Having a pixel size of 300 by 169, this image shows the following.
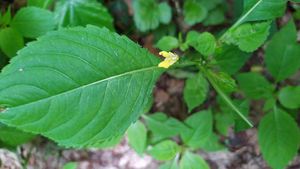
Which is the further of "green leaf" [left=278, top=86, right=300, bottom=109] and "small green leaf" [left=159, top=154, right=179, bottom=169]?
"small green leaf" [left=159, top=154, right=179, bottom=169]

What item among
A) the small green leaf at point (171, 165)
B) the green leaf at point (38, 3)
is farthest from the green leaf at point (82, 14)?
the small green leaf at point (171, 165)

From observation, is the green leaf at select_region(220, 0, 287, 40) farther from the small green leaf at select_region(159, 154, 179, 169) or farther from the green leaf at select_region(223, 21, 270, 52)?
the small green leaf at select_region(159, 154, 179, 169)

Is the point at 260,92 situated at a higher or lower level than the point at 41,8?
lower

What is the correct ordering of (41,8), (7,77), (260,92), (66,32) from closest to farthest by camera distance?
(7,77) < (66,32) < (41,8) < (260,92)

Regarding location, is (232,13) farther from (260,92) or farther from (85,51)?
(85,51)

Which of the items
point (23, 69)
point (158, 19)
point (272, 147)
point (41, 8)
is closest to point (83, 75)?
point (23, 69)

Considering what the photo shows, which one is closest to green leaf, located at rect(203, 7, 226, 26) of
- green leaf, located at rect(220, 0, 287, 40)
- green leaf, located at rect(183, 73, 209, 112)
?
green leaf, located at rect(183, 73, 209, 112)
